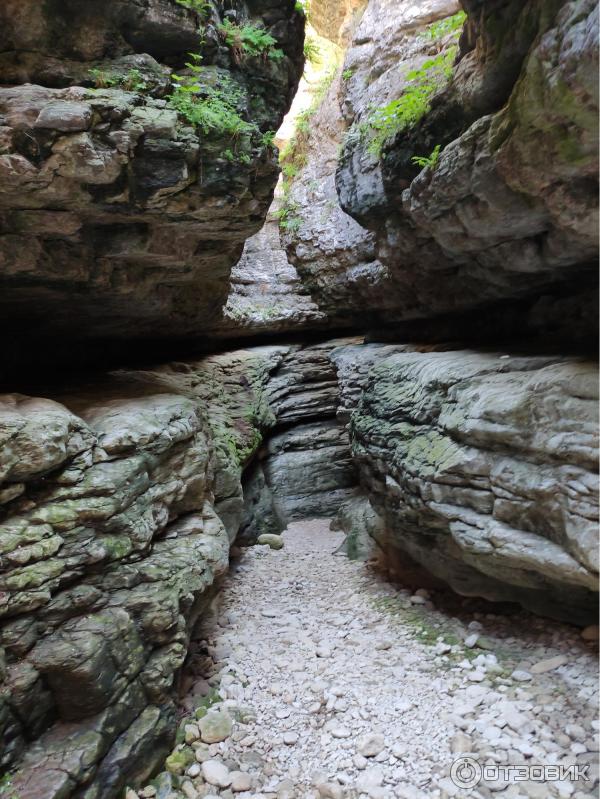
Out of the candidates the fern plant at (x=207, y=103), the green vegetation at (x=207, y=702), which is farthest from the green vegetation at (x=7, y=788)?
the fern plant at (x=207, y=103)

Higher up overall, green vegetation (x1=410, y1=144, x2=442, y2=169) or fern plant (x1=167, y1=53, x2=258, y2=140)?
fern plant (x1=167, y1=53, x2=258, y2=140)

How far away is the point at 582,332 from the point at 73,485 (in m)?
6.94

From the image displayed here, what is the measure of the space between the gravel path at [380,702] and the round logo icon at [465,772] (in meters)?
0.04

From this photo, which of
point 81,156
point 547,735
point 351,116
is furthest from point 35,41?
point 351,116

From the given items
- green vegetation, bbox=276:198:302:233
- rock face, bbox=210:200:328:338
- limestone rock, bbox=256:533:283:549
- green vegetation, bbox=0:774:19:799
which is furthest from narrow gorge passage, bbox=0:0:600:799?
green vegetation, bbox=276:198:302:233

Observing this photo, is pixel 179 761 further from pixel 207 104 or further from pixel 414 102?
pixel 414 102

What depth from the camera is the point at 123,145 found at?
4734 mm

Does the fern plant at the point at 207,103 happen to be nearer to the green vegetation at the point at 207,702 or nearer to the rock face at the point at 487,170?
the rock face at the point at 487,170

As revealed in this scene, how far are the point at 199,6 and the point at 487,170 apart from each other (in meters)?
4.05

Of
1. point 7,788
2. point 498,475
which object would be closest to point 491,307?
point 498,475

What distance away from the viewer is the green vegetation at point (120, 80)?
4.97 m

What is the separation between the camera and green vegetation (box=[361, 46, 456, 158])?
20.1 ft

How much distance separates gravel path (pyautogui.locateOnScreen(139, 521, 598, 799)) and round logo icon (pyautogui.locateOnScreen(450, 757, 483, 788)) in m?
0.04

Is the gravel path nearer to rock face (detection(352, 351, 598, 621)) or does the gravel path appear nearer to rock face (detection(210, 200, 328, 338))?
rock face (detection(352, 351, 598, 621))
